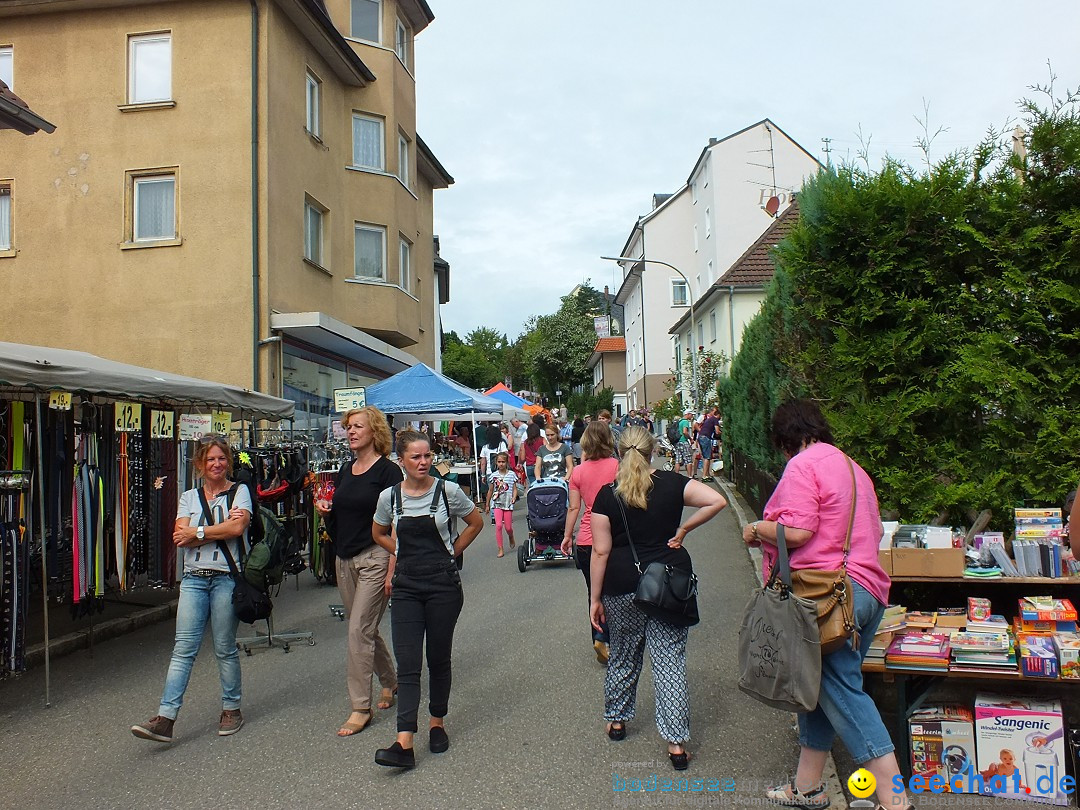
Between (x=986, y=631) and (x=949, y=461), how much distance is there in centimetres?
165

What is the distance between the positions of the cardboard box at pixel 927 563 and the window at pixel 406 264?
758 inches

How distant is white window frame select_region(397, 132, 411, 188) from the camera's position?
22664mm

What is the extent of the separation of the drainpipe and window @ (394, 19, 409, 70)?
6722 mm

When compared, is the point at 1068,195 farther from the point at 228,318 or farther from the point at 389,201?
the point at 389,201

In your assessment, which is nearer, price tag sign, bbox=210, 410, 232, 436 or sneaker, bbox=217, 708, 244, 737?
sneaker, bbox=217, 708, 244, 737

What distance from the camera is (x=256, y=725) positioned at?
18.6 ft

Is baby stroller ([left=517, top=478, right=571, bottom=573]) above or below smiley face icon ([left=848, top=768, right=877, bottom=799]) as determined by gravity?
above

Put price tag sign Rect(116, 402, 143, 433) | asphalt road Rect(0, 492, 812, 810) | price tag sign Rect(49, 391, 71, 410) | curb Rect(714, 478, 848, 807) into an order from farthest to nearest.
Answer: price tag sign Rect(116, 402, 143, 433) → price tag sign Rect(49, 391, 71, 410) → asphalt road Rect(0, 492, 812, 810) → curb Rect(714, 478, 848, 807)

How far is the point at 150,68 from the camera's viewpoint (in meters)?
16.8

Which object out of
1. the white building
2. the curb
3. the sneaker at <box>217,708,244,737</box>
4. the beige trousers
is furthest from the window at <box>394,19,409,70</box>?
the sneaker at <box>217,708,244,737</box>

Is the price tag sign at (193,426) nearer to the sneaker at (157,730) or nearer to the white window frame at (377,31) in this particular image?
the sneaker at (157,730)

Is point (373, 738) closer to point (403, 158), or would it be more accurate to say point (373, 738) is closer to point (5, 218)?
point (5, 218)

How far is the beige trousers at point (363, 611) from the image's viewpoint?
555cm

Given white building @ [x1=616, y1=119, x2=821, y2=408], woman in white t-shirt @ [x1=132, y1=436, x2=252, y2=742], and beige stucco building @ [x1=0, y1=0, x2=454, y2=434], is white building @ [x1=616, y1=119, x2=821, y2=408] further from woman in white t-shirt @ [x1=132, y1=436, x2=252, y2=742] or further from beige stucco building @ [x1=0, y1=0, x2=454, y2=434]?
woman in white t-shirt @ [x1=132, y1=436, x2=252, y2=742]
